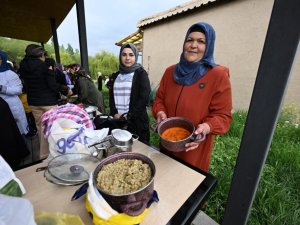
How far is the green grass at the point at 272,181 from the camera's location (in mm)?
1701

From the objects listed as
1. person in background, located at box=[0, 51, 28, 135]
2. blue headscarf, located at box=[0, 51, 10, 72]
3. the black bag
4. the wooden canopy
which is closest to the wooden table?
the black bag

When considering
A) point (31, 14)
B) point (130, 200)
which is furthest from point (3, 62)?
point (31, 14)

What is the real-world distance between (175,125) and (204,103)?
11.8 inches

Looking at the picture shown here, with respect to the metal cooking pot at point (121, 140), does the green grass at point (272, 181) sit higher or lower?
lower

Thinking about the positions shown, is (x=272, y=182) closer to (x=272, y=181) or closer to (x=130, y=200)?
(x=272, y=181)

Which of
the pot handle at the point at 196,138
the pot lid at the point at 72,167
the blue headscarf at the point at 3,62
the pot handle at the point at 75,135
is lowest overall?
the pot lid at the point at 72,167

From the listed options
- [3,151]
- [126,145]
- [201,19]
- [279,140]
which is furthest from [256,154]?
[201,19]

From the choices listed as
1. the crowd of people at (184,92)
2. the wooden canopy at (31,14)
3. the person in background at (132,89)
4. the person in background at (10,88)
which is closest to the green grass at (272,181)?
the crowd of people at (184,92)

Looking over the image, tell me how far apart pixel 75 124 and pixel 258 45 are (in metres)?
4.65

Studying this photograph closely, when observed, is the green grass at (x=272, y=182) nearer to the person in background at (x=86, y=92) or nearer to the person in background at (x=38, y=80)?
the person in background at (x=86, y=92)

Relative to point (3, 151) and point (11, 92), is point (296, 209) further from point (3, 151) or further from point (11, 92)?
point (11, 92)

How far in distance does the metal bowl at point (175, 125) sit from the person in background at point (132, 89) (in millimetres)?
916

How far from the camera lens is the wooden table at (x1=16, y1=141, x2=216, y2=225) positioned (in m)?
0.74

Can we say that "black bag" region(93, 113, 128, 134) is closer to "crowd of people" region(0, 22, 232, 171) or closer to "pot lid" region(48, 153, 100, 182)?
"crowd of people" region(0, 22, 232, 171)
